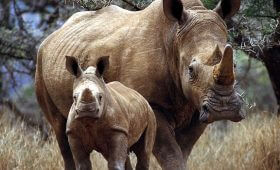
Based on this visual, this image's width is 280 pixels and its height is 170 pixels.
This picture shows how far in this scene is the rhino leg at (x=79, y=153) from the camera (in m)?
6.27

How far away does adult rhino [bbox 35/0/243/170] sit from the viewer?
679 centimetres

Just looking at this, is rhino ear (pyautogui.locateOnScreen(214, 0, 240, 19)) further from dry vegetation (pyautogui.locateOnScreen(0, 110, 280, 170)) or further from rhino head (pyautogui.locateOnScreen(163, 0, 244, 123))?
dry vegetation (pyautogui.locateOnScreen(0, 110, 280, 170))

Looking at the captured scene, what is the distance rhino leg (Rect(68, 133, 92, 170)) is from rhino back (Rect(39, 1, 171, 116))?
4.54 ft

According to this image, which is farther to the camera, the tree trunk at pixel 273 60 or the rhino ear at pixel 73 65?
the tree trunk at pixel 273 60

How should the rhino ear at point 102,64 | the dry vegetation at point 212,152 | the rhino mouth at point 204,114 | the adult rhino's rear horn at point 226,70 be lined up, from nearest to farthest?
the rhino ear at point 102,64 < the adult rhino's rear horn at point 226,70 < the rhino mouth at point 204,114 < the dry vegetation at point 212,152

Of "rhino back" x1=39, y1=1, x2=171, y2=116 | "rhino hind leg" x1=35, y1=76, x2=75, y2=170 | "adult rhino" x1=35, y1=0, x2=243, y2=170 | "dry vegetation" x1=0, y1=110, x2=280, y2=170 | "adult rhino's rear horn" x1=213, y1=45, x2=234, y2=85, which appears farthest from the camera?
"dry vegetation" x1=0, y1=110, x2=280, y2=170

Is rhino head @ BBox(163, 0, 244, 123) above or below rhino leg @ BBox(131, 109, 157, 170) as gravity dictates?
above

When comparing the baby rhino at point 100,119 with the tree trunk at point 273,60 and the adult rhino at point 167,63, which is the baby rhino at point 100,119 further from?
the tree trunk at point 273,60

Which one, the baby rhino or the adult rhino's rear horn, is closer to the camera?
the baby rhino

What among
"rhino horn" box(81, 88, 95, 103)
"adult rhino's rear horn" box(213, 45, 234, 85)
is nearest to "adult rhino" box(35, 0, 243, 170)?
"adult rhino's rear horn" box(213, 45, 234, 85)

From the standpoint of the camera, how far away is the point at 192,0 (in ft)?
25.8

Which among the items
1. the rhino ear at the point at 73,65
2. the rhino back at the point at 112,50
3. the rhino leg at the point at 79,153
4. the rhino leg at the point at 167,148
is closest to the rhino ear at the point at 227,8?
the rhino back at the point at 112,50

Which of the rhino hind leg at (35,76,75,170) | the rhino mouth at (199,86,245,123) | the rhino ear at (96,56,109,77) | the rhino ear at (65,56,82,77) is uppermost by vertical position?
the rhino ear at (65,56,82,77)

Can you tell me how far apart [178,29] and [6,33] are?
5182 millimetres
